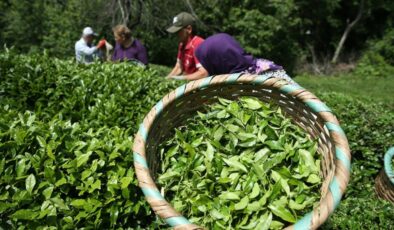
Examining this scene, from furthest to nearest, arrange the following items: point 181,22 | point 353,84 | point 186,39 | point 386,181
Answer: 1. point 353,84
2. point 186,39
3. point 181,22
4. point 386,181

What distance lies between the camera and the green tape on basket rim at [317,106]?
2.05 meters

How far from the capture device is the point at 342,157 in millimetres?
1829

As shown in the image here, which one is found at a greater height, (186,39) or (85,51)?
(186,39)

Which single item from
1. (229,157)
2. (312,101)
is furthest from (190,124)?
(312,101)

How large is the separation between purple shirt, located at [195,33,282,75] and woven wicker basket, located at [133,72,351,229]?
88 cm

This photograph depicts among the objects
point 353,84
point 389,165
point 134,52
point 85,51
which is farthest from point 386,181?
point 353,84

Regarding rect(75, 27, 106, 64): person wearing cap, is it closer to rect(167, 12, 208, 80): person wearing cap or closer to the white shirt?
the white shirt

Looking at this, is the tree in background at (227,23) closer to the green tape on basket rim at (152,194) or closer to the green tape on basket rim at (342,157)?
the green tape on basket rim at (152,194)

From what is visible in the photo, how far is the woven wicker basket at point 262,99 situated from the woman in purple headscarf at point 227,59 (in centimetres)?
88

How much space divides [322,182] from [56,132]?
145 cm

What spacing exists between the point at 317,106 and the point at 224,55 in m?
1.42

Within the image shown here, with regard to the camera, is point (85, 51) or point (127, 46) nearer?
point (127, 46)

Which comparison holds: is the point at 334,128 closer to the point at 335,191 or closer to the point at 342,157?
the point at 342,157

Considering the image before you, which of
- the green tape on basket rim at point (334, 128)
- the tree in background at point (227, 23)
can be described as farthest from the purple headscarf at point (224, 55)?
the tree in background at point (227, 23)
